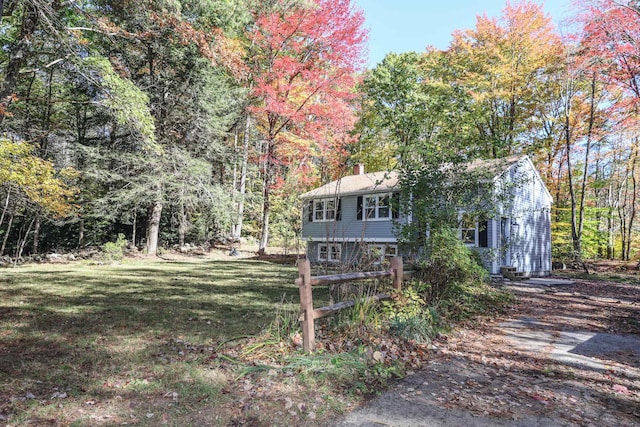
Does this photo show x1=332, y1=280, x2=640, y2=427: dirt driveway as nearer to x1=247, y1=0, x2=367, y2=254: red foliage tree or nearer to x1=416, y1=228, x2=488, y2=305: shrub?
x1=416, y1=228, x2=488, y2=305: shrub

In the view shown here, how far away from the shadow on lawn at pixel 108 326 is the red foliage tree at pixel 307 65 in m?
12.2

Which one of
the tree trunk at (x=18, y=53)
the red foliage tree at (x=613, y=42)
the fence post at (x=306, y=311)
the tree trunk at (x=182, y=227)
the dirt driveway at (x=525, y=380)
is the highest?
the red foliage tree at (x=613, y=42)

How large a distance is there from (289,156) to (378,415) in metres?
21.4

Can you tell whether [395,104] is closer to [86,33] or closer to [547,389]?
[86,33]

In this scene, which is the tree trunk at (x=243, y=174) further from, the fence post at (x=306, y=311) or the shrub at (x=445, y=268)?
the fence post at (x=306, y=311)

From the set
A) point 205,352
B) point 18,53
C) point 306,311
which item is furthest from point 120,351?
point 18,53

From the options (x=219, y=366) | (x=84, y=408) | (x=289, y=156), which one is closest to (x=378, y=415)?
(x=219, y=366)

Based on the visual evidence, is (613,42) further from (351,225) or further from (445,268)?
(351,225)

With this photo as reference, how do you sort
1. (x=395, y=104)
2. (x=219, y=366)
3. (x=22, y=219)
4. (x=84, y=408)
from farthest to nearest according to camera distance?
(x=395, y=104), (x=22, y=219), (x=219, y=366), (x=84, y=408)

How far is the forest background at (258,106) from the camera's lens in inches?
635

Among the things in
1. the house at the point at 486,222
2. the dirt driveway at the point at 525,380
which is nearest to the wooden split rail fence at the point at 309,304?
the dirt driveway at the point at 525,380

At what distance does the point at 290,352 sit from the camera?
441 centimetres

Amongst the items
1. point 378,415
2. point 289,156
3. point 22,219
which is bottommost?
point 378,415

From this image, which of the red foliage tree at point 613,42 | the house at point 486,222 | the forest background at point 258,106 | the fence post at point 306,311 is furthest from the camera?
the forest background at point 258,106
